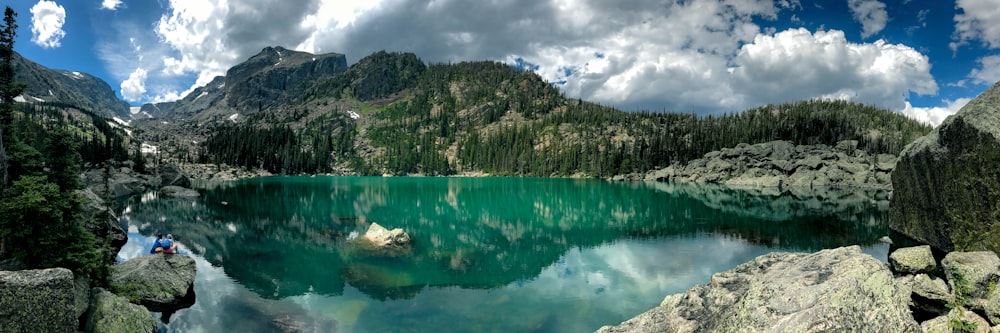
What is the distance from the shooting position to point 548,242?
115ft

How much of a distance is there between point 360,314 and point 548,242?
1961cm

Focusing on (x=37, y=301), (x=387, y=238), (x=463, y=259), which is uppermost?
(x=37, y=301)

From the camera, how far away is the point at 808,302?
729 cm

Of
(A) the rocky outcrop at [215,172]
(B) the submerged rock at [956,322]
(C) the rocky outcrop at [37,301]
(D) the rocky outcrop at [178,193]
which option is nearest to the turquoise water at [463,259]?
(C) the rocky outcrop at [37,301]

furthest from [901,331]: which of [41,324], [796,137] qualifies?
[796,137]

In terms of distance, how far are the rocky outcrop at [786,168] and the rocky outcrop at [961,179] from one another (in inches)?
3752

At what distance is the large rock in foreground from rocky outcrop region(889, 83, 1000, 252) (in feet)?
39.3

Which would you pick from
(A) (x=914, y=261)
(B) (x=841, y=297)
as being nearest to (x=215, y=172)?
(A) (x=914, y=261)

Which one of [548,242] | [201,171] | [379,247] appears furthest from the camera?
[201,171]

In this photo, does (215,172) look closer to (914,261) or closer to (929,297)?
(914,261)

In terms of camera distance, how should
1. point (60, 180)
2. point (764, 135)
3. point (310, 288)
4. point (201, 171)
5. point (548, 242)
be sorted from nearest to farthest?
point (60, 180) < point (310, 288) < point (548, 242) < point (201, 171) < point (764, 135)

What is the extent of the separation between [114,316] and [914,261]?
2496cm

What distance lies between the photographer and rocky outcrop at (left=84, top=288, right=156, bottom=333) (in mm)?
13752

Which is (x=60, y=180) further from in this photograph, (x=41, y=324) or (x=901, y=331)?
(x=901, y=331)
